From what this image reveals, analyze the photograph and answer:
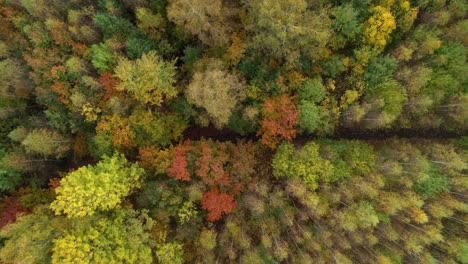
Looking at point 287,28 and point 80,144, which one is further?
point 80,144

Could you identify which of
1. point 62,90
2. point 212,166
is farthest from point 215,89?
point 62,90

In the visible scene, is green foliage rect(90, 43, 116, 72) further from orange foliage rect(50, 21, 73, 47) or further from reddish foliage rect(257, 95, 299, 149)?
reddish foliage rect(257, 95, 299, 149)

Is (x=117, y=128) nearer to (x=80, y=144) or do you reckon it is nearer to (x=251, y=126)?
(x=80, y=144)

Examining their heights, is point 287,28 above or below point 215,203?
above

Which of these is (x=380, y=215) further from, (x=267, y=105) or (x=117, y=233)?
(x=117, y=233)

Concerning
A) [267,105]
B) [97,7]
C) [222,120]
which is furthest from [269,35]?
[97,7]

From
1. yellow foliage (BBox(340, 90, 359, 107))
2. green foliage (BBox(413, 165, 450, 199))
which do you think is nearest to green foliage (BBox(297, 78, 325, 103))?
yellow foliage (BBox(340, 90, 359, 107))

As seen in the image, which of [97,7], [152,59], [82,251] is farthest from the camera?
[97,7]
